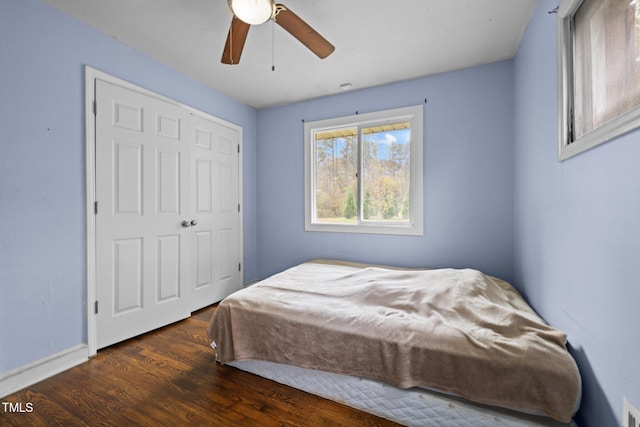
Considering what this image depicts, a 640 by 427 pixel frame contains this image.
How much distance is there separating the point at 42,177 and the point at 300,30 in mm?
1965

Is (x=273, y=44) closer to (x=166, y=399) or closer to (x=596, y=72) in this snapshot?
(x=596, y=72)

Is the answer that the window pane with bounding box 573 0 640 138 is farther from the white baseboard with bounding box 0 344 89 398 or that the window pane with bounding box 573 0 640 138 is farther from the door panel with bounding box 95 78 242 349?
the white baseboard with bounding box 0 344 89 398

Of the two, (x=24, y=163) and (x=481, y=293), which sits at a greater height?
(x=24, y=163)

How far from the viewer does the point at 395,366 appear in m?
1.39

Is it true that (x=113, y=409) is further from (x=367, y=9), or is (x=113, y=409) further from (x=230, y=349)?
(x=367, y=9)

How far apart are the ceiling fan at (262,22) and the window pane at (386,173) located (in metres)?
1.46

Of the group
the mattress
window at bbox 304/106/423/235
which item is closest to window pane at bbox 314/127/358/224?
window at bbox 304/106/423/235

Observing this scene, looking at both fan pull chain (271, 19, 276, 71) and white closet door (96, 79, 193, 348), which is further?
white closet door (96, 79, 193, 348)

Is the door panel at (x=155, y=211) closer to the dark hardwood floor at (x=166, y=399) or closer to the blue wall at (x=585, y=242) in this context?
the dark hardwood floor at (x=166, y=399)

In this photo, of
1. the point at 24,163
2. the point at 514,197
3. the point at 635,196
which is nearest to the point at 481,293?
the point at 635,196

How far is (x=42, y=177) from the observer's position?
1.79m

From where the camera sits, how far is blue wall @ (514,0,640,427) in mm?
914

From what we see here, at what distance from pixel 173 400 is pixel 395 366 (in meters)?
1.30

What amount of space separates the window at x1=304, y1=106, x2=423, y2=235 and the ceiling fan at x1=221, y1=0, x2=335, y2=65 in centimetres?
144
